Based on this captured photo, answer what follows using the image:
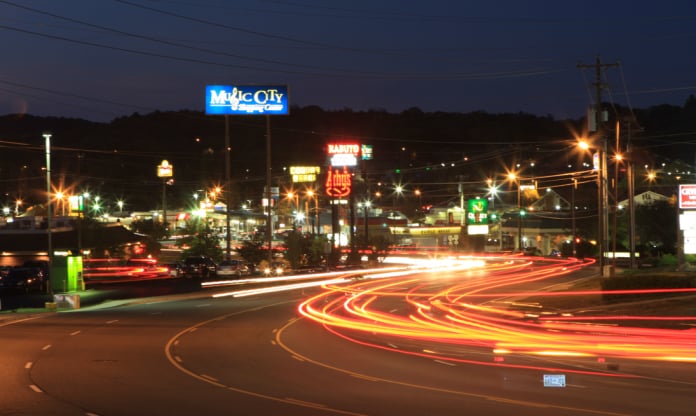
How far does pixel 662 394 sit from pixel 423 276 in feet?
156

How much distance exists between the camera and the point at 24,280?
4784 cm

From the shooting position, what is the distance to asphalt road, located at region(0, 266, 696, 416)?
1392 cm

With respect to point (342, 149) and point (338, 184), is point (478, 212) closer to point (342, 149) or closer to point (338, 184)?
point (342, 149)

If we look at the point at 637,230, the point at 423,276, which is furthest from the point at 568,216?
the point at 423,276

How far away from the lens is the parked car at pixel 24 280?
46.5 m

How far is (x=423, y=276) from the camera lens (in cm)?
6219

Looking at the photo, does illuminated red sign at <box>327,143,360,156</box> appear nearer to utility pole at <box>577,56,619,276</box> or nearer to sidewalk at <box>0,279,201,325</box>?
sidewalk at <box>0,279,201,325</box>

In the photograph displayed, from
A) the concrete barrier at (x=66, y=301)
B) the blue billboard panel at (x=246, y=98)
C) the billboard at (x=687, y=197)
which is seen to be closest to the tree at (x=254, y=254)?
the blue billboard panel at (x=246, y=98)

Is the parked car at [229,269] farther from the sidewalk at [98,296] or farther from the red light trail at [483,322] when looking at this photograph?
the red light trail at [483,322]

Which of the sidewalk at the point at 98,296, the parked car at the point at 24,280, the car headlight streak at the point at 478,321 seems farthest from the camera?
the parked car at the point at 24,280

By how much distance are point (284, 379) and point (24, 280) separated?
1394 inches

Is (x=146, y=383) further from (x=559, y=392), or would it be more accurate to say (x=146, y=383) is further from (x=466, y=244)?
(x=466, y=244)

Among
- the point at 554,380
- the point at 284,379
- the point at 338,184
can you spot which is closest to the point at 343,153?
the point at 338,184

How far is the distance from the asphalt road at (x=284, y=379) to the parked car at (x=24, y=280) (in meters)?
19.3
